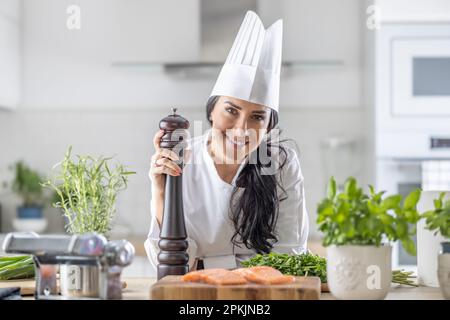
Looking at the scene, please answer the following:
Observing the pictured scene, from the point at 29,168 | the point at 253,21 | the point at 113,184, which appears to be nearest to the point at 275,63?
the point at 253,21

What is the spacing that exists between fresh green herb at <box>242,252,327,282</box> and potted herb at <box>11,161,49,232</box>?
2.59 meters

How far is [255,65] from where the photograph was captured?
1844mm

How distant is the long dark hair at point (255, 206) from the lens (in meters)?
1.94

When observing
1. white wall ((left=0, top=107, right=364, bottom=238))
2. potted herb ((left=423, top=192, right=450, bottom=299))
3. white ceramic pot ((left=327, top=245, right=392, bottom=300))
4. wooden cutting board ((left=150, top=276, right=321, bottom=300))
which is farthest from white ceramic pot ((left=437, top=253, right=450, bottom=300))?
white wall ((left=0, top=107, right=364, bottom=238))

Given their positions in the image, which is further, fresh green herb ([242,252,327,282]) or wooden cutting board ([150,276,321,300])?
fresh green herb ([242,252,327,282])

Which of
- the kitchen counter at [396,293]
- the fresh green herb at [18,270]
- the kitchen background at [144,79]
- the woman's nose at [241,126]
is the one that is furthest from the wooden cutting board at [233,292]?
the kitchen background at [144,79]

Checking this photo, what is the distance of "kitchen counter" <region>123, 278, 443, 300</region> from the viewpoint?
1.23 meters

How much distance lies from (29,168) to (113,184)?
282 centimetres

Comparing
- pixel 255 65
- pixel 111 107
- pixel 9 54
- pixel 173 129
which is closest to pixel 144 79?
pixel 111 107

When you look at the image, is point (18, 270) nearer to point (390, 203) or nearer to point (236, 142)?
point (236, 142)

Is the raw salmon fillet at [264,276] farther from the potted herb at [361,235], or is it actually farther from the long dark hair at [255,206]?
the long dark hair at [255,206]

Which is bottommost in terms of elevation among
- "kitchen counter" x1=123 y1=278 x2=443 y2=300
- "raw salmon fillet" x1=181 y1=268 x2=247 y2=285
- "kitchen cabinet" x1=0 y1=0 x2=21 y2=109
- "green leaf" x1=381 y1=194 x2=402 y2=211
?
"kitchen counter" x1=123 y1=278 x2=443 y2=300

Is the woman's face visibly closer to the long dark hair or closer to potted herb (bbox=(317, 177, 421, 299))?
the long dark hair

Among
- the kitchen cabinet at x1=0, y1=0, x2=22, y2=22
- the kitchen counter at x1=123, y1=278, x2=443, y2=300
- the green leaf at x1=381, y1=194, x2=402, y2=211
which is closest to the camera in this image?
the green leaf at x1=381, y1=194, x2=402, y2=211
